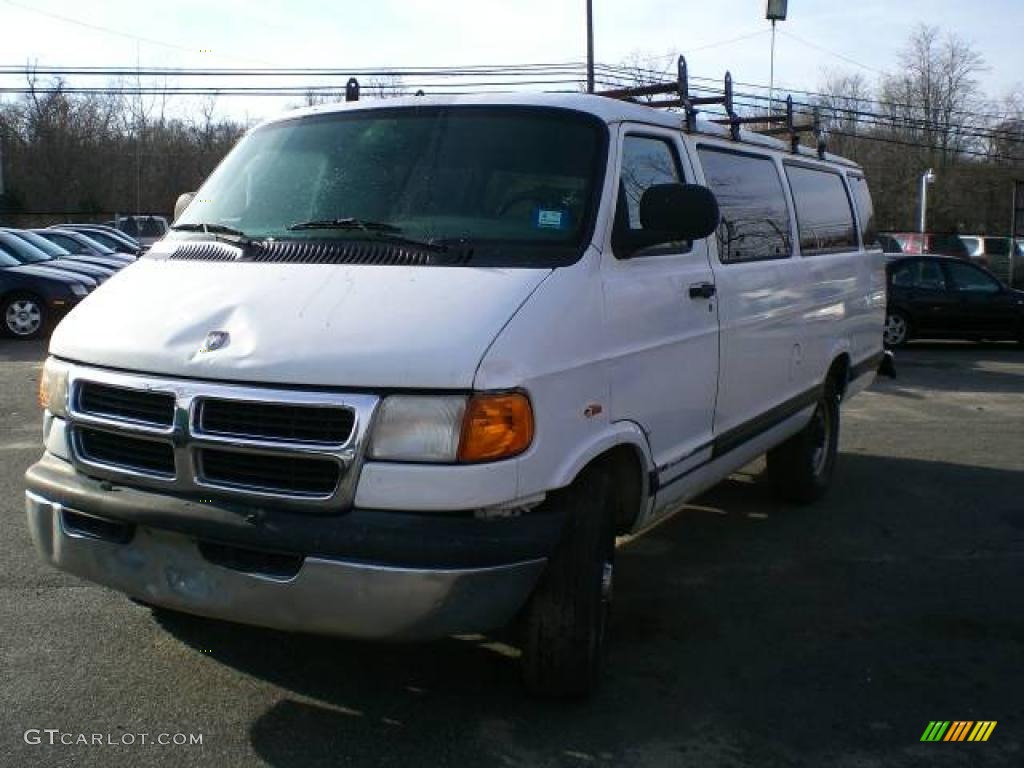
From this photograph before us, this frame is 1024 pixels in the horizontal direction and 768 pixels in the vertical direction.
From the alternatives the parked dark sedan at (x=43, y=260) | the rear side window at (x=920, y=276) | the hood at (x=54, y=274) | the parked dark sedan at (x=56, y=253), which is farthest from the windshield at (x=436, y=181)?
the parked dark sedan at (x=56, y=253)

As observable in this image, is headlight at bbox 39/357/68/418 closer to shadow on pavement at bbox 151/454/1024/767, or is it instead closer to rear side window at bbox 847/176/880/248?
shadow on pavement at bbox 151/454/1024/767

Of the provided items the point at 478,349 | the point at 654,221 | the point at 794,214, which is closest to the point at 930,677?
the point at 654,221

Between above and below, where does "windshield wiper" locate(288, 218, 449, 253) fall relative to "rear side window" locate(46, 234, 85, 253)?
above

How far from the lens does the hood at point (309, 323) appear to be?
3201mm

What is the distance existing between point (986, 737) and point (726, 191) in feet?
9.05

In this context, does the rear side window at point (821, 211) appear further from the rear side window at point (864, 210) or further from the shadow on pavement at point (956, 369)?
the shadow on pavement at point (956, 369)

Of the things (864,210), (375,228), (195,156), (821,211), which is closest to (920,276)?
(864,210)

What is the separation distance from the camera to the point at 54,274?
16.0 meters

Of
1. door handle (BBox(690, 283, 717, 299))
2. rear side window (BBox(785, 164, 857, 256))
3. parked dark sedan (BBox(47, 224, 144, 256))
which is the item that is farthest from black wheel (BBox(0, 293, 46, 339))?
door handle (BBox(690, 283, 717, 299))

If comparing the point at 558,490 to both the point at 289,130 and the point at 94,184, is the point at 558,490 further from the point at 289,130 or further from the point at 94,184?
the point at 94,184

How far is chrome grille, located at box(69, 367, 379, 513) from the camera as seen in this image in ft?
10.4

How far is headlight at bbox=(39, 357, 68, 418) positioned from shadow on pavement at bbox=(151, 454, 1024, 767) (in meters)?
1.15

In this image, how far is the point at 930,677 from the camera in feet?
13.6

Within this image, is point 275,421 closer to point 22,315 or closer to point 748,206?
point 748,206
